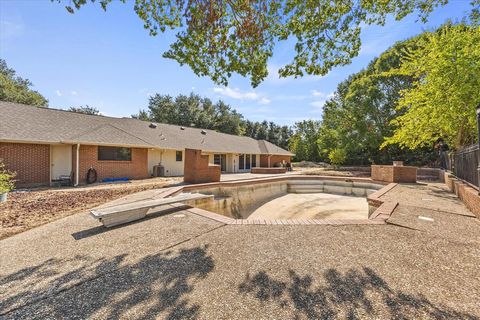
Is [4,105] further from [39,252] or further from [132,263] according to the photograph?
[132,263]

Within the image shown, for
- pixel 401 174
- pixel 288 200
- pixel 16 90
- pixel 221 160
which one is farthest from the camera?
pixel 16 90

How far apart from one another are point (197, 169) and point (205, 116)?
87.0 ft

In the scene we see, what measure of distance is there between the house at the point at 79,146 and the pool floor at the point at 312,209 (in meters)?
9.86

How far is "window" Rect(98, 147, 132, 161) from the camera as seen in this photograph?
13.1 meters

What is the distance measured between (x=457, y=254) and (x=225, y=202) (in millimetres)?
7593

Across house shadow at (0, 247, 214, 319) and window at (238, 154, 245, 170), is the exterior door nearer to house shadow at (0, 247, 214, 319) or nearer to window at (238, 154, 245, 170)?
house shadow at (0, 247, 214, 319)

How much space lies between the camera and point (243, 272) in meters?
2.83

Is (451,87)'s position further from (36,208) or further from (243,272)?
(36,208)

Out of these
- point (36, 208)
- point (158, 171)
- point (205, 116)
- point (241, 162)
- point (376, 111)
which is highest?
point (205, 116)

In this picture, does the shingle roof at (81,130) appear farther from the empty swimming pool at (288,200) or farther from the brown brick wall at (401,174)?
the brown brick wall at (401,174)

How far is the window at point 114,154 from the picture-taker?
42.9 feet

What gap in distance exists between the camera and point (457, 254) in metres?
3.25

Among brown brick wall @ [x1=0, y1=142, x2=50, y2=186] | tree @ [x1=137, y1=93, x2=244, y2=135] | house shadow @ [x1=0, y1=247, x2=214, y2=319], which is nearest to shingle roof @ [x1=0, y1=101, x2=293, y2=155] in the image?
brown brick wall @ [x1=0, y1=142, x2=50, y2=186]

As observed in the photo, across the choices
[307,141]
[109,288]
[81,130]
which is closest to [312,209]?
[109,288]
